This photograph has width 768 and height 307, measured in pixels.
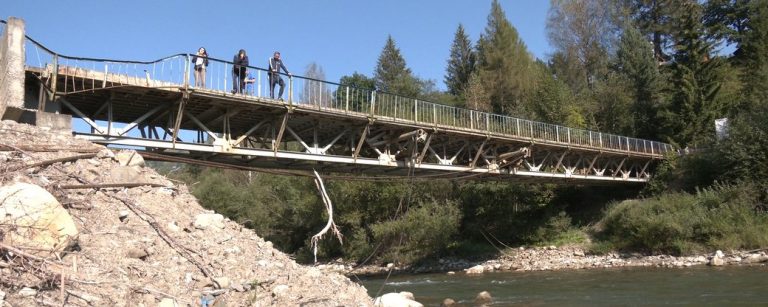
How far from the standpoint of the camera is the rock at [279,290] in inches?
304

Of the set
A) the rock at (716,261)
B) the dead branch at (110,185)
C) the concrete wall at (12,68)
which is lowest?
the rock at (716,261)

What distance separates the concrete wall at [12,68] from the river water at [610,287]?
1246 centimetres

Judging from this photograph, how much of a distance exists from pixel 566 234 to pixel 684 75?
14.2 meters

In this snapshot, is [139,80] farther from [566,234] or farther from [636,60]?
[636,60]

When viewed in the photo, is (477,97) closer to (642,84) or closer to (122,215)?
(642,84)

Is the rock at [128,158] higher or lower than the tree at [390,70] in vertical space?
lower

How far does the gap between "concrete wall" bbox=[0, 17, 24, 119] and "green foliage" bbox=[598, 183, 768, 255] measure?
95.1 ft

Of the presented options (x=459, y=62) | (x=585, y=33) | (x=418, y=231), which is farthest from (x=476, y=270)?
(x=459, y=62)

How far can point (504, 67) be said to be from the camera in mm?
58781

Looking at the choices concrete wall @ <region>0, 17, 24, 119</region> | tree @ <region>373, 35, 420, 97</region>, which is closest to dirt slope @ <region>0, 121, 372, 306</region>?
concrete wall @ <region>0, 17, 24, 119</region>

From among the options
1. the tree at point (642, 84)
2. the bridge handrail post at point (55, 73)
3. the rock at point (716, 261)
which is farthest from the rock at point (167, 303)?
the tree at point (642, 84)

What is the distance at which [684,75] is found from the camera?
38625 mm

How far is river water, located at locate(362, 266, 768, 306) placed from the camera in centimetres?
1602

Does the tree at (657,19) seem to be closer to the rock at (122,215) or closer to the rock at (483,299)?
the rock at (483,299)
